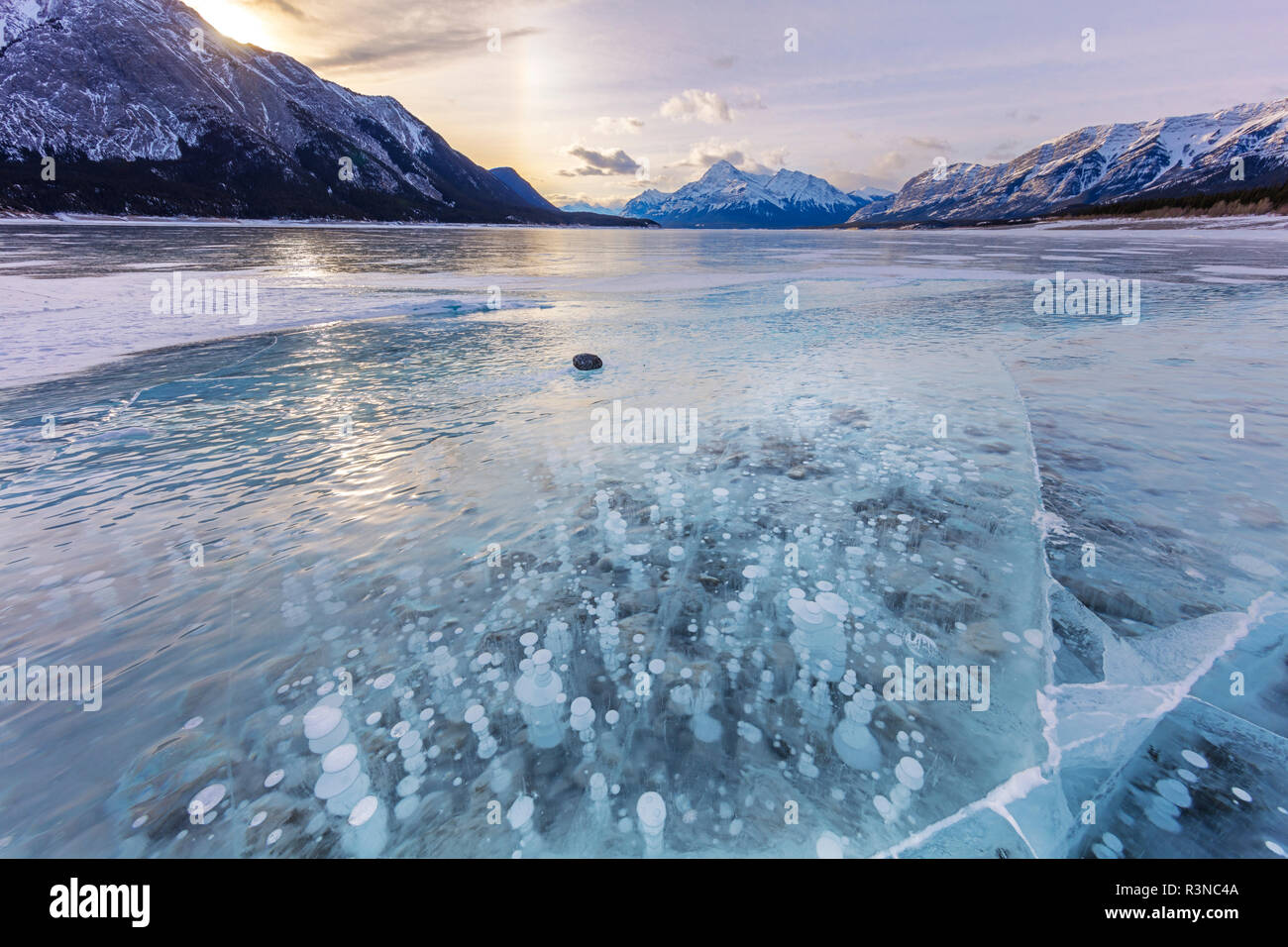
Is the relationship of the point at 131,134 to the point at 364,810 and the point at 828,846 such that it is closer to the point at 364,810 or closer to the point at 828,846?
the point at 364,810

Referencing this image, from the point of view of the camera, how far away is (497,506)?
684cm

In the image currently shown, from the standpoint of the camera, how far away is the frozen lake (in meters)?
3.25

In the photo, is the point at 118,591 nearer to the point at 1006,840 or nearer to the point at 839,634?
the point at 839,634

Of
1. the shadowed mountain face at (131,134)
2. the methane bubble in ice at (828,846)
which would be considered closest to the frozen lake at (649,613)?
the methane bubble in ice at (828,846)

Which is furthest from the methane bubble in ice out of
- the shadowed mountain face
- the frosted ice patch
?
the shadowed mountain face

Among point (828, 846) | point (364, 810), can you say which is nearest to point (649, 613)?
point (828, 846)

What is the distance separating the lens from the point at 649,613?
5.03 metres

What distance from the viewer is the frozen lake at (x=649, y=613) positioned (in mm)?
3250

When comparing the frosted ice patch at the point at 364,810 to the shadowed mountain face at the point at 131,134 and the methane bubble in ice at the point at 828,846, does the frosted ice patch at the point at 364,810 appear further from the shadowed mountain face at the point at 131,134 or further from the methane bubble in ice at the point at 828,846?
the shadowed mountain face at the point at 131,134

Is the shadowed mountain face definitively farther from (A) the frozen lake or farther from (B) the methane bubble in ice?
(B) the methane bubble in ice

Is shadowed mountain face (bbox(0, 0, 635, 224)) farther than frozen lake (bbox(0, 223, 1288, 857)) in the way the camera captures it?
Yes

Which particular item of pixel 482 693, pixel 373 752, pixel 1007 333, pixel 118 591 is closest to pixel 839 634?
pixel 482 693

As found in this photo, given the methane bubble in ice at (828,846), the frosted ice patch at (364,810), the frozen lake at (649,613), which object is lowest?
the methane bubble in ice at (828,846)

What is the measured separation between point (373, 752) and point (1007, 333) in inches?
733
